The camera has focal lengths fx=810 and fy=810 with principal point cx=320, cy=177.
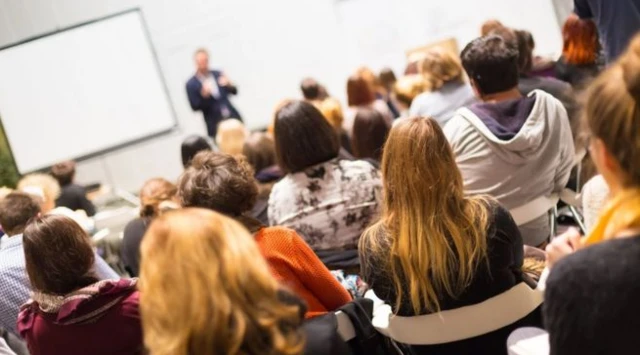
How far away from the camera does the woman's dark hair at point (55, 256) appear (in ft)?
8.16

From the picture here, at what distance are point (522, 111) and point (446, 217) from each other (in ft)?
3.54

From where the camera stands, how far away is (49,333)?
2.51 meters

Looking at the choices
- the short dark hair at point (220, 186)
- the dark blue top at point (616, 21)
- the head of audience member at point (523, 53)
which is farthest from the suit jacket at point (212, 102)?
the short dark hair at point (220, 186)

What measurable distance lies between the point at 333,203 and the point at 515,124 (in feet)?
2.60

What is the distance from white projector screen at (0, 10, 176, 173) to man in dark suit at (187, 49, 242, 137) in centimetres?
72

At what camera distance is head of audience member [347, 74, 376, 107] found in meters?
5.79

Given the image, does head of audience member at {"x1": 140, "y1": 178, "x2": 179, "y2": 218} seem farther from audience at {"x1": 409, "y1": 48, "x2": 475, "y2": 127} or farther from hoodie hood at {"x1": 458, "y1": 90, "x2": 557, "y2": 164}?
audience at {"x1": 409, "y1": 48, "x2": 475, "y2": 127}

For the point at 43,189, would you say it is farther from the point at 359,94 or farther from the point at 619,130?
the point at 619,130

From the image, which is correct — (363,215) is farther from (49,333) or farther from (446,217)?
(49,333)

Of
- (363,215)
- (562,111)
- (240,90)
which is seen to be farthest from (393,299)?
(240,90)

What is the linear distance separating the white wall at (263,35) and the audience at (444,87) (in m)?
4.32

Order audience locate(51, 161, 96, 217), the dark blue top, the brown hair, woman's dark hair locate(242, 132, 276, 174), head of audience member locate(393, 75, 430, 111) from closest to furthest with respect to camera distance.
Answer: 1. the brown hair
2. the dark blue top
3. woman's dark hair locate(242, 132, 276, 174)
4. head of audience member locate(393, 75, 430, 111)
5. audience locate(51, 161, 96, 217)

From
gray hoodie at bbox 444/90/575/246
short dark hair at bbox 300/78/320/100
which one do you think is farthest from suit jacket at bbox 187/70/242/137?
gray hoodie at bbox 444/90/575/246

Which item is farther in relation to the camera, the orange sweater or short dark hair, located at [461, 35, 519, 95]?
short dark hair, located at [461, 35, 519, 95]
